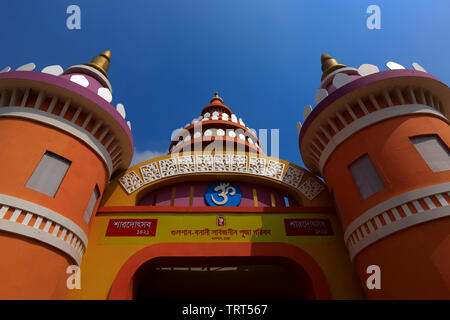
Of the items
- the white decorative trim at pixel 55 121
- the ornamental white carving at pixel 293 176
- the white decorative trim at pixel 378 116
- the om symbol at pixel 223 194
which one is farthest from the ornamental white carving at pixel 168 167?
the white decorative trim at pixel 378 116

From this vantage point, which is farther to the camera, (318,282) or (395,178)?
(318,282)

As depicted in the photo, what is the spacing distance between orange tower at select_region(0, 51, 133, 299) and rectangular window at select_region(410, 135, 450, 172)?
9.52 meters

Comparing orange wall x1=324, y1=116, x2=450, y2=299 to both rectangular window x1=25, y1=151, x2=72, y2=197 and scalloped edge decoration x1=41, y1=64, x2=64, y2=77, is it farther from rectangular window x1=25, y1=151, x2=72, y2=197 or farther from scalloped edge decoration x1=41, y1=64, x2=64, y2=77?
scalloped edge decoration x1=41, y1=64, x2=64, y2=77

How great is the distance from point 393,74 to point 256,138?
39.4 feet

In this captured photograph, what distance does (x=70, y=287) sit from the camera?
7957 millimetres

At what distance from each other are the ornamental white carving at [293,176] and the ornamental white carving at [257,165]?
3.25 ft

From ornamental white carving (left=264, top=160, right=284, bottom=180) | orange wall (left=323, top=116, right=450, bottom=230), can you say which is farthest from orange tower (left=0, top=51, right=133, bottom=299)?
orange wall (left=323, top=116, right=450, bottom=230)

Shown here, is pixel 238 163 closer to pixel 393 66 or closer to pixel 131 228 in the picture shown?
pixel 131 228

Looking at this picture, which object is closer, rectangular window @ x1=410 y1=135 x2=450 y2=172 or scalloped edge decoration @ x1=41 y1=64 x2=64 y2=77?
rectangular window @ x1=410 y1=135 x2=450 y2=172

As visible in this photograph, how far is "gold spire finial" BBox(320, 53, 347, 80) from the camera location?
13094 mm

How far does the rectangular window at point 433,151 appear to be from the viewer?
7.61m
